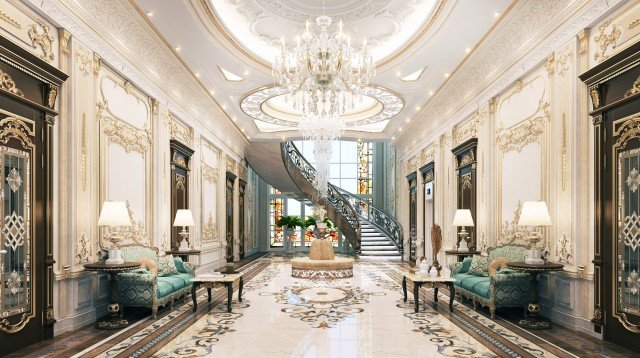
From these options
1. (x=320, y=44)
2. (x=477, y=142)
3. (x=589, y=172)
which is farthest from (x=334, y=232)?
(x=589, y=172)

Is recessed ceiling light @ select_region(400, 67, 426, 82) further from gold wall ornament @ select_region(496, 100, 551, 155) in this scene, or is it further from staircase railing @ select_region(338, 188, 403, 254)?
staircase railing @ select_region(338, 188, 403, 254)

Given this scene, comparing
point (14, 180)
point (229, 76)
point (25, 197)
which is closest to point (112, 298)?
point (25, 197)

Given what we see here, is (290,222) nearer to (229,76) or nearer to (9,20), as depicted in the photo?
(229,76)

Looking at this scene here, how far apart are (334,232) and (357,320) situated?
12736 mm

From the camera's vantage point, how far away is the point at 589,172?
5078mm

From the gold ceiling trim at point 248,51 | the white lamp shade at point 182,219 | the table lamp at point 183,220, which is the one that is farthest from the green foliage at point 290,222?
the gold ceiling trim at point 248,51

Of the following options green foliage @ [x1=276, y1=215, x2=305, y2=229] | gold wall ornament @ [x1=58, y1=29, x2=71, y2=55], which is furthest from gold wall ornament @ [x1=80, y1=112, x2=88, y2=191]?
green foliage @ [x1=276, y1=215, x2=305, y2=229]

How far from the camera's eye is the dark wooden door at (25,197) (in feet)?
14.0

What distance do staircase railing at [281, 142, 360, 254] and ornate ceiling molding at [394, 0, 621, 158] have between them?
6272mm

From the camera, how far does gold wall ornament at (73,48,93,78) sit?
5.37 metres

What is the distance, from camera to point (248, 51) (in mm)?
8055

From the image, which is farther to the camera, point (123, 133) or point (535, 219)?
point (123, 133)

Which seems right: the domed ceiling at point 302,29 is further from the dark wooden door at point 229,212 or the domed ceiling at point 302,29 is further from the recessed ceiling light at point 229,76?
the dark wooden door at point 229,212

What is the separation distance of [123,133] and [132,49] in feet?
4.09
